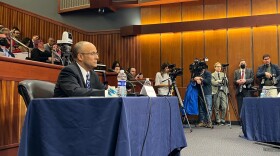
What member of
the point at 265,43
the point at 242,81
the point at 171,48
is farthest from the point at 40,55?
the point at 265,43

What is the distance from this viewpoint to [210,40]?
26.2 ft

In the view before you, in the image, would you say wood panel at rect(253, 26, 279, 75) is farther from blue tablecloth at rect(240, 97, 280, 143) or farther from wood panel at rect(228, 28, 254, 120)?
blue tablecloth at rect(240, 97, 280, 143)

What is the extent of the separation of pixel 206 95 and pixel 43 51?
341 centimetres

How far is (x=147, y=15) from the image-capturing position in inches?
337

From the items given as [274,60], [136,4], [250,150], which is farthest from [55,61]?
[274,60]

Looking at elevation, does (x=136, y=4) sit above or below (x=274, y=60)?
above

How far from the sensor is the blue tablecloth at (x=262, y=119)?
12.9 feet

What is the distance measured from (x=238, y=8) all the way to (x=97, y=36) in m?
3.80

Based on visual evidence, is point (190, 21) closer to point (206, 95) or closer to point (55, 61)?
point (206, 95)

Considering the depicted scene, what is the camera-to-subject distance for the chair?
217 centimetres

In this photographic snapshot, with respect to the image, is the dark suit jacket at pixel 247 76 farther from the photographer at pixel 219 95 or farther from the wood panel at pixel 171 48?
the wood panel at pixel 171 48

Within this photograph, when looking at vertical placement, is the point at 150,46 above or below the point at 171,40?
below

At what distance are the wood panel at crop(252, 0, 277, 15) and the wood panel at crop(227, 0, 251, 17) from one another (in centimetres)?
14

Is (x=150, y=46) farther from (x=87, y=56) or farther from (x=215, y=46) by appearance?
(x=87, y=56)
